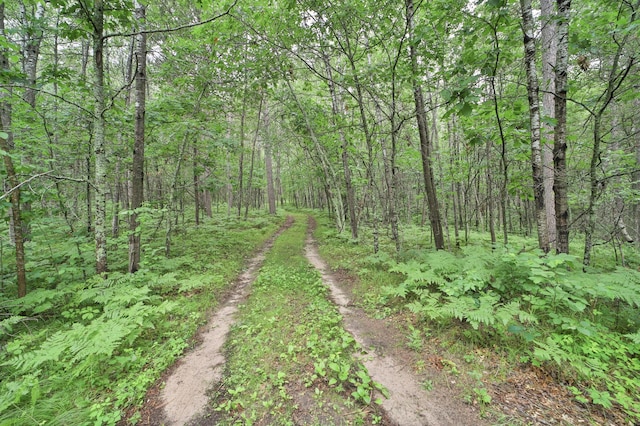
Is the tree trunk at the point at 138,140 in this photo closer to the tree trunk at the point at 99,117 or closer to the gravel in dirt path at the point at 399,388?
the tree trunk at the point at 99,117

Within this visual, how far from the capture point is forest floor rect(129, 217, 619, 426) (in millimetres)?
2645

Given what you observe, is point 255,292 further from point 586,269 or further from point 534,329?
point 586,269

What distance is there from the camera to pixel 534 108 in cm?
438

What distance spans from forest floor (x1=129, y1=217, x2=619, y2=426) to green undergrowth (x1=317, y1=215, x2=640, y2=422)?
19 centimetres

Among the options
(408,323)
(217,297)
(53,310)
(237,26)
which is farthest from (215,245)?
(408,323)

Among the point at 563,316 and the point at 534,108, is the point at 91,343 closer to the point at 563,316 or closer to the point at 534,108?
the point at 563,316

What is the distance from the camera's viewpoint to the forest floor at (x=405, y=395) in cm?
264

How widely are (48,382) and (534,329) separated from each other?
6.61 meters

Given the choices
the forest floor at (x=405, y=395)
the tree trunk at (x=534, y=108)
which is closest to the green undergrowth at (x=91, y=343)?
the forest floor at (x=405, y=395)

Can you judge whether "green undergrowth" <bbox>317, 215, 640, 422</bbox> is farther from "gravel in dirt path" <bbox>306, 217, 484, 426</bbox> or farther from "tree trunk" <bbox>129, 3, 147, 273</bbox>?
"tree trunk" <bbox>129, 3, 147, 273</bbox>

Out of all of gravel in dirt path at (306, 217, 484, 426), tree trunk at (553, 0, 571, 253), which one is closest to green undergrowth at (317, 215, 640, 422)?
gravel in dirt path at (306, 217, 484, 426)

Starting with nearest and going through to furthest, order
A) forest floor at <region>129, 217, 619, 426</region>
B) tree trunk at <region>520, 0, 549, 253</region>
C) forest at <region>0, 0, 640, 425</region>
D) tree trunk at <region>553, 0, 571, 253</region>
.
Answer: forest floor at <region>129, 217, 619, 426</region>
forest at <region>0, 0, 640, 425</region>
tree trunk at <region>553, 0, 571, 253</region>
tree trunk at <region>520, 0, 549, 253</region>

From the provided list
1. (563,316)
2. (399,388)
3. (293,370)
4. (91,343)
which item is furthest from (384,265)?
(91,343)

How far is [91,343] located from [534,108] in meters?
7.94
